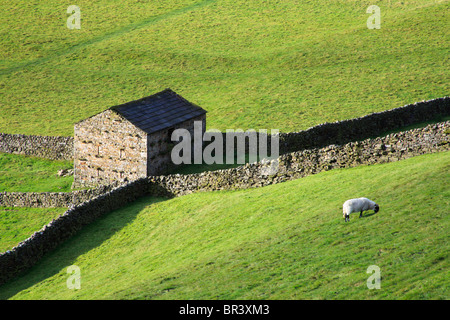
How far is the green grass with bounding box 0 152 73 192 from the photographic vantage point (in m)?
34.3

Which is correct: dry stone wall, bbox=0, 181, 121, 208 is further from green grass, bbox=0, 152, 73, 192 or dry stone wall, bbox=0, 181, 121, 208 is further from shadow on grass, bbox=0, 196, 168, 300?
shadow on grass, bbox=0, 196, 168, 300

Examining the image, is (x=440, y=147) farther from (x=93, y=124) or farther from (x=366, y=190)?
(x=93, y=124)

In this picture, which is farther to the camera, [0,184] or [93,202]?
[0,184]

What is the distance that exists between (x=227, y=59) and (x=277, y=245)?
4103 cm

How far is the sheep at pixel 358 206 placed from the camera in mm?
17062

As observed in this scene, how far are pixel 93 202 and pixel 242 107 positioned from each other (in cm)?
2220

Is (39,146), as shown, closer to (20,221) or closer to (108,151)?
(108,151)

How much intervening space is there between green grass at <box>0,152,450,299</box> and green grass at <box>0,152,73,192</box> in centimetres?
1023

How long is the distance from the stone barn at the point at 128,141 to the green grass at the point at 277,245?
541 cm

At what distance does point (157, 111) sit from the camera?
107ft

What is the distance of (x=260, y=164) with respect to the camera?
25.3m

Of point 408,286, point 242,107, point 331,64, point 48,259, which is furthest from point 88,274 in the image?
point 331,64

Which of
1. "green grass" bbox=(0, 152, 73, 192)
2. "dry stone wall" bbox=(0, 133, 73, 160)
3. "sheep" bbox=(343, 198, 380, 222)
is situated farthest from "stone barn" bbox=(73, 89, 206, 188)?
"sheep" bbox=(343, 198, 380, 222)
